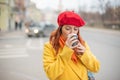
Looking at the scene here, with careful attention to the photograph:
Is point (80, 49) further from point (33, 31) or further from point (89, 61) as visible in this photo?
point (33, 31)

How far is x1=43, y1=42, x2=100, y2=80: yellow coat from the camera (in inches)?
81.3

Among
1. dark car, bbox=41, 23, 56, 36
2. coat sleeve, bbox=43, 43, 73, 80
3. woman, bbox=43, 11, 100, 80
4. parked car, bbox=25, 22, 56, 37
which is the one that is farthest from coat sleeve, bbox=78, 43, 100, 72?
dark car, bbox=41, 23, 56, 36

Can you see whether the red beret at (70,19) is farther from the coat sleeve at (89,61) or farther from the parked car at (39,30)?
the parked car at (39,30)

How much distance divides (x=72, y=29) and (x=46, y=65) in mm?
295

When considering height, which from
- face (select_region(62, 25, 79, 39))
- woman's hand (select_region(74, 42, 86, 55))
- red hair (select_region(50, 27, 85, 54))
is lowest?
woman's hand (select_region(74, 42, 86, 55))

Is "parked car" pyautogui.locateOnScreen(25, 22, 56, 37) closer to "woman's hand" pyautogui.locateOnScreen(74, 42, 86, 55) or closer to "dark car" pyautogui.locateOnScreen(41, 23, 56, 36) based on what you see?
"dark car" pyautogui.locateOnScreen(41, 23, 56, 36)

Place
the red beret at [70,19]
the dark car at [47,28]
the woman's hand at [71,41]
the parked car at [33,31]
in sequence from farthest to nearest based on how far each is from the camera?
the dark car at [47,28] → the parked car at [33,31] → the red beret at [70,19] → the woman's hand at [71,41]

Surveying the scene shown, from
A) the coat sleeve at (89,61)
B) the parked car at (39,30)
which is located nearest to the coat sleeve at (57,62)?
the coat sleeve at (89,61)

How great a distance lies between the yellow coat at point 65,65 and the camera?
6.77 feet

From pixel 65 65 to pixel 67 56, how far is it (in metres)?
0.09

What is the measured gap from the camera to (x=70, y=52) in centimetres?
204

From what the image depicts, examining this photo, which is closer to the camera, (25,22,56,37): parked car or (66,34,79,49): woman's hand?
(66,34,79,49): woman's hand

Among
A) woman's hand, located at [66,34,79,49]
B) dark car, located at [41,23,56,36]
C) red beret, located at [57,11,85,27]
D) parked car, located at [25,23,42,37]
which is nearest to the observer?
woman's hand, located at [66,34,79,49]

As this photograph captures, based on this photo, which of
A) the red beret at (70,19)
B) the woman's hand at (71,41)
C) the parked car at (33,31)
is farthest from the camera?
the parked car at (33,31)
